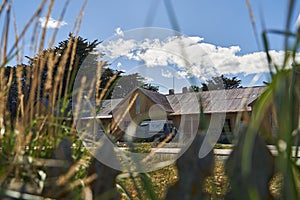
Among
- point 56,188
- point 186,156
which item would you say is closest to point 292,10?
point 186,156

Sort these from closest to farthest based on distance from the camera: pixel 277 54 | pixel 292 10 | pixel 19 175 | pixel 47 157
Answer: pixel 292 10, pixel 277 54, pixel 19 175, pixel 47 157

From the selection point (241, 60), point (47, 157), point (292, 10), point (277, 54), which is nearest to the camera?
point (292, 10)

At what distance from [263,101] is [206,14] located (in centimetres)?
31

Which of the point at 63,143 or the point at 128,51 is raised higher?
the point at 128,51

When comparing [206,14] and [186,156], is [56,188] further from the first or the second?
[206,14]

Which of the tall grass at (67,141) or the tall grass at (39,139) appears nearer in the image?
the tall grass at (67,141)

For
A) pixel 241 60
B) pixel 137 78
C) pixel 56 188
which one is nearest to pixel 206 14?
pixel 241 60

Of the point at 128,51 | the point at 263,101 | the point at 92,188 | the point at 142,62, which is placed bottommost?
the point at 92,188

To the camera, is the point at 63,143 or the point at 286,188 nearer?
the point at 286,188

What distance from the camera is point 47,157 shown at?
2.56ft

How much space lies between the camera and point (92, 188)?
72 centimetres

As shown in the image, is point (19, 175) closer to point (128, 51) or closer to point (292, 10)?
point (292, 10)

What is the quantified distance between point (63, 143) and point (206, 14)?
1.34ft

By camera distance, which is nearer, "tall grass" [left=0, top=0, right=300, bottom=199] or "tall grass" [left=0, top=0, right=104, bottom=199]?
"tall grass" [left=0, top=0, right=300, bottom=199]
